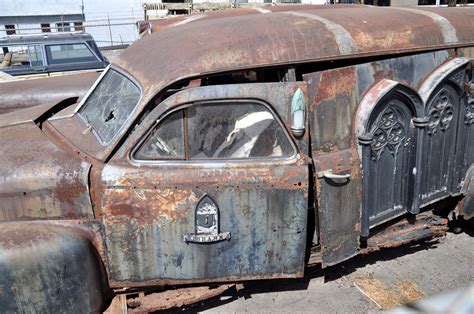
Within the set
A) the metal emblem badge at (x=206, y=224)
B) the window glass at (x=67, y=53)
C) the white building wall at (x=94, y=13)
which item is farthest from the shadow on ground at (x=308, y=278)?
the white building wall at (x=94, y=13)

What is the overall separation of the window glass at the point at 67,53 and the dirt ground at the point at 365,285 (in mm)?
7232

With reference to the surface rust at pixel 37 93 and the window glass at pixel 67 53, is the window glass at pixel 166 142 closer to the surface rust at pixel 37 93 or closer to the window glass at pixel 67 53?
the surface rust at pixel 37 93

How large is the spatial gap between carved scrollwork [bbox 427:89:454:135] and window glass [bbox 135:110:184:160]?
188cm

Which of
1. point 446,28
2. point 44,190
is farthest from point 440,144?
point 44,190

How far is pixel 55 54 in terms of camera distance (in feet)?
29.5

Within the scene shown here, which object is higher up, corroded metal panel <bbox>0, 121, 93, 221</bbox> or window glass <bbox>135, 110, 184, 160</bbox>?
window glass <bbox>135, 110, 184, 160</bbox>

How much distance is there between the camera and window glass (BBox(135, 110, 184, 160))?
2752mm

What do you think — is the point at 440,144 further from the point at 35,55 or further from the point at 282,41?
the point at 35,55

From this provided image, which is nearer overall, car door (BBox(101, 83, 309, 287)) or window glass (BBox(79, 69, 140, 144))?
car door (BBox(101, 83, 309, 287))

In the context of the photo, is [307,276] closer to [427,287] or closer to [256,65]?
[427,287]

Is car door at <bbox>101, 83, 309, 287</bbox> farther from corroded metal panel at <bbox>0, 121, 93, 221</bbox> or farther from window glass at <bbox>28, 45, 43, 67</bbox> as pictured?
window glass at <bbox>28, 45, 43, 67</bbox>

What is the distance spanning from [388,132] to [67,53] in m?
7.77

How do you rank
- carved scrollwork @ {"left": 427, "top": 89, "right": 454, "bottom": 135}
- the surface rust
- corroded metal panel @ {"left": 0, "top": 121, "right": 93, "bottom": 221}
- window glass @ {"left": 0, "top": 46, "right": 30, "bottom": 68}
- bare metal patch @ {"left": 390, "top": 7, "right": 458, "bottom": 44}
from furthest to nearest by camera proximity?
window glass @ {"left": 0, "top": 46, "right": 30, "bottom": 68}
the surface rust
bare metal patch @ {"left": 390, "top": 7, "right": 458, "bottom": 44}
carved scrollwork @ {"left": 427, "top": 89, "right": 454, "bottom": 135}
corroded metal panel @ {"left": 0, "top": 121, "right": 93, "bottom": 221}

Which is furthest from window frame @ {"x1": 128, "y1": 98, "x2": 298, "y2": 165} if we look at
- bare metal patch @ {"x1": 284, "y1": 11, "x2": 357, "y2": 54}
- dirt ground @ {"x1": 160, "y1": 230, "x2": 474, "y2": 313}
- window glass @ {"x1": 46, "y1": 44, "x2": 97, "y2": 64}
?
window glass @ {"x1": 46, "y1": 44, "x2": 97, "y2": 64}
